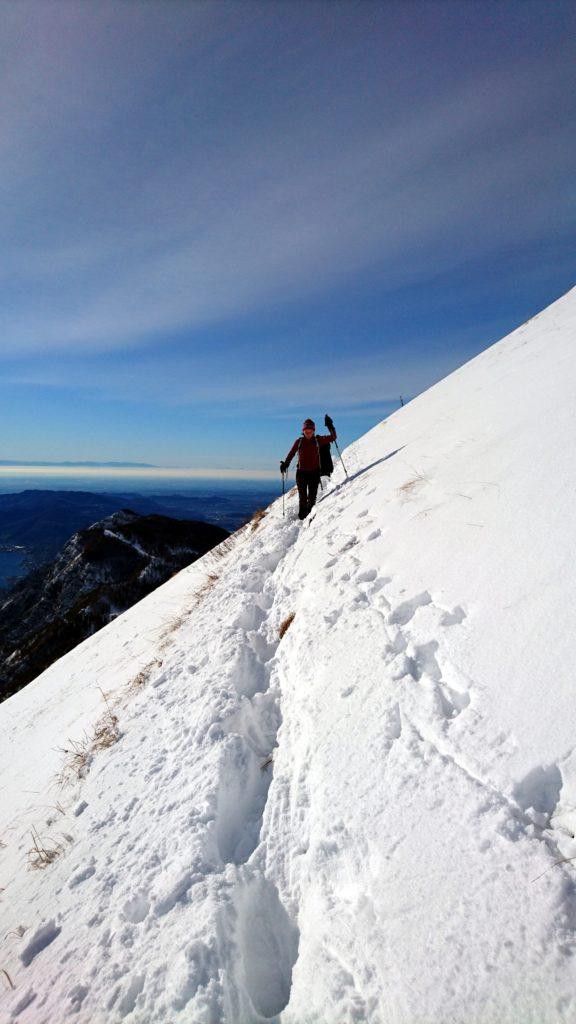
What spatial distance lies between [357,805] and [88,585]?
52.0 metres

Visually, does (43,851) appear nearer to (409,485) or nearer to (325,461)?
(409,485)

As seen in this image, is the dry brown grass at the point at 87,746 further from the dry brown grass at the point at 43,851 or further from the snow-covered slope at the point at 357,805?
the dry brown grass at the point at 43,851

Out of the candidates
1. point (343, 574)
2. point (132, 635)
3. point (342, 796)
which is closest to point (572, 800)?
point (342, 796)

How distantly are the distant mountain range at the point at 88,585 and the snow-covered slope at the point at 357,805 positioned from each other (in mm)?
32465

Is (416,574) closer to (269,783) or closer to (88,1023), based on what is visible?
(269,783)

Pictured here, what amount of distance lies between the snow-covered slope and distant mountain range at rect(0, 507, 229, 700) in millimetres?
32465

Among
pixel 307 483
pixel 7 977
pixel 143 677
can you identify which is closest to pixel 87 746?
pixel 143 677

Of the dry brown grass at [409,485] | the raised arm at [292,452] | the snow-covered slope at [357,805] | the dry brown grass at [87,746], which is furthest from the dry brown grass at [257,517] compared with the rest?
the dry brown grass at [87,746]

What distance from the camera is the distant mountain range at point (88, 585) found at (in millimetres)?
36406

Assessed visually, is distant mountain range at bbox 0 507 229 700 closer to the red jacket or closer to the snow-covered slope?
the red jacket

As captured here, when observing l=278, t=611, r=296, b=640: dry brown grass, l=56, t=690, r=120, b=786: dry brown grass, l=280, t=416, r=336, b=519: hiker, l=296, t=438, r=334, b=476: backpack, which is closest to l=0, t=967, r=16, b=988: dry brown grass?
l=56, t=690, r=120, b=786: dry brown grass

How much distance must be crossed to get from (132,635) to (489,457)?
35.8 feet

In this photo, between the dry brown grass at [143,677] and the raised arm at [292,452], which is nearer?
the dry brown grass at [143,677]

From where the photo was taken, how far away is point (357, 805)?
10.7 feet
